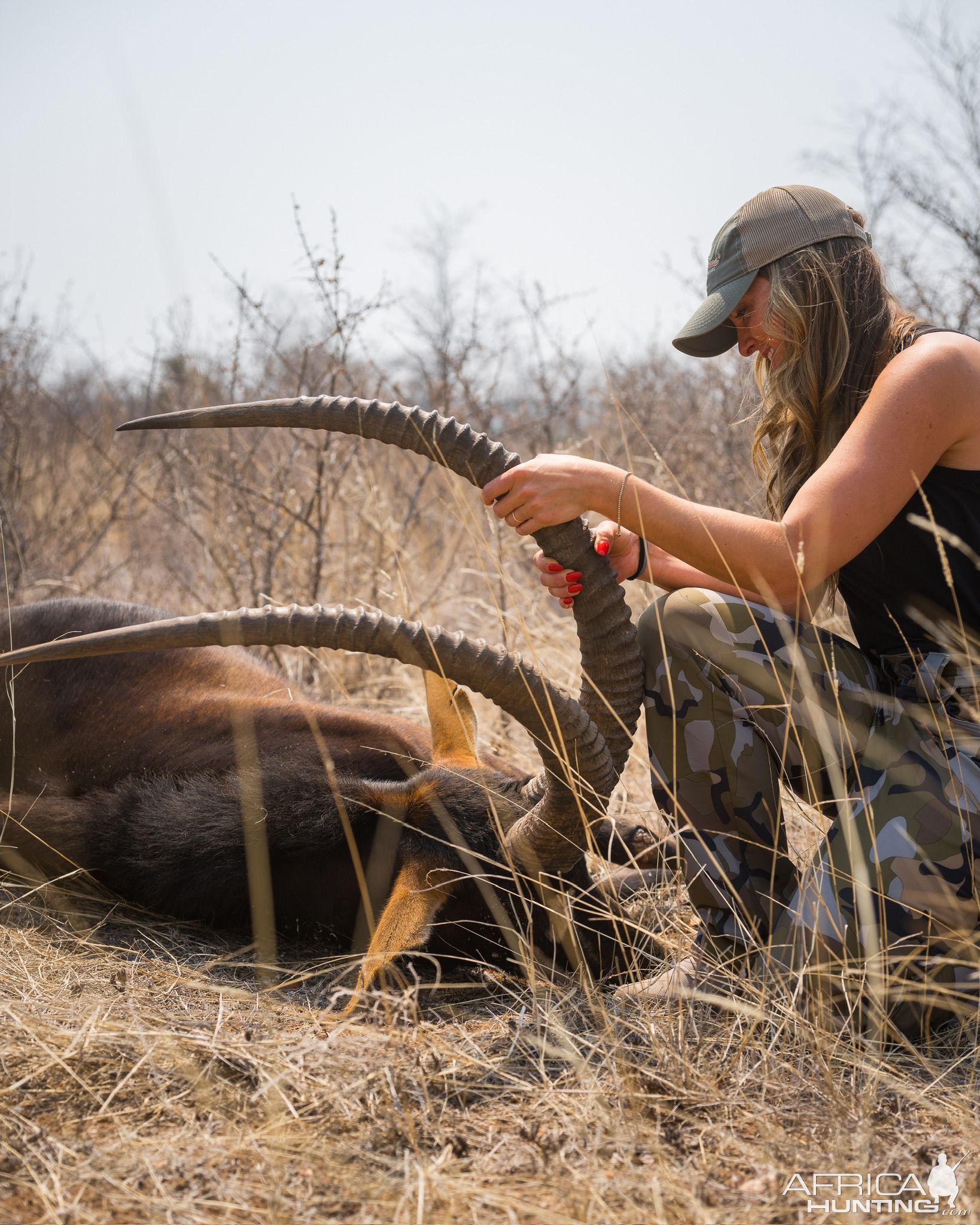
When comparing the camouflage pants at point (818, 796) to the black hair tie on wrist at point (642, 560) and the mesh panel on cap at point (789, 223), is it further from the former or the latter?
the mesh panel on cap at point (789, 223)

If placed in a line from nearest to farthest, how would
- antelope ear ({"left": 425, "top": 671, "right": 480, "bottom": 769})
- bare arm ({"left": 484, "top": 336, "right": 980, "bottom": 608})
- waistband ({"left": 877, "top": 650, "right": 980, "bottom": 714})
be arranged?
bare arm ({"left": 484, "top": 336, "right": 980, "bottom": 608}) → waistband ({"left": 877, "top": 650, "right": 980, "bottom": 714}) → antelope ear ({"left": 425, "top": 671, "right": 480, "bottom": 769})

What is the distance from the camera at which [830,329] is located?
2.56m

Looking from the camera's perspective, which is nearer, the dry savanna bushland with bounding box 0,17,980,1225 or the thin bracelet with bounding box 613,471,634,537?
the dry savanna bushland with bounding box 0,17,980,1225

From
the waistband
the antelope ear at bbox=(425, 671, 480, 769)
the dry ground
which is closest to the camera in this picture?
the dry ground

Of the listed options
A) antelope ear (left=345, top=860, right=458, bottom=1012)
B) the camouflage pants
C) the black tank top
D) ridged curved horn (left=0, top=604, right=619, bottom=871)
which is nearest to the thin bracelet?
the camouflage pants

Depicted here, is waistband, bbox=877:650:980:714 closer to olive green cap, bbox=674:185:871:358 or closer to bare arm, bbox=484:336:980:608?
bare arm, bbox=484:336:980:608

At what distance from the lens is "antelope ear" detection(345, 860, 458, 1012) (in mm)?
2438

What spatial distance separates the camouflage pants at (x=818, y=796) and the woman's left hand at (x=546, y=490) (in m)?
0.39

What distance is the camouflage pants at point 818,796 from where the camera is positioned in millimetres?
2324

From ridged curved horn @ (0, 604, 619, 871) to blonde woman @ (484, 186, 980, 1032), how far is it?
10.2 inches

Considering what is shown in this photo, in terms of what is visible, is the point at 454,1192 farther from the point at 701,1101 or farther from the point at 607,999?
the point at 607,999

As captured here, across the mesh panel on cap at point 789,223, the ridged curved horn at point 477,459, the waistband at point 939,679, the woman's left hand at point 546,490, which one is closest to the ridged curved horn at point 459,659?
the ridged curved horn at point 477,459

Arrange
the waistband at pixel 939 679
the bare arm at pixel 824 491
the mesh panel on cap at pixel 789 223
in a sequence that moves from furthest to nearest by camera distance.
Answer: the mesh panel on cap at pixel 789 223
the waistband at pixel 939 679
the bare arm at pixel 824 491

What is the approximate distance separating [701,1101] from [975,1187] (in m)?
0.50
